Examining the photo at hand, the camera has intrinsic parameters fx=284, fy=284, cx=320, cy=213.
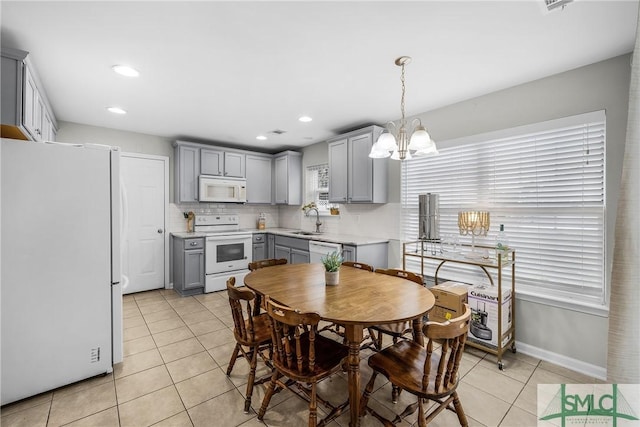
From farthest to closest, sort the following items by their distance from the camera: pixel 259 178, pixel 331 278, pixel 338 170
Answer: pixel 259 178 → pixel 338 170 → pixel 331 278

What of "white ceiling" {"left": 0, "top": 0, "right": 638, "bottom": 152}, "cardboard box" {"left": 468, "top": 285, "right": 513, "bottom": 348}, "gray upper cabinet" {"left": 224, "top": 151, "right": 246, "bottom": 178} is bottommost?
"cardboard box" {"left": 468, "top": 285, "right": 513, "bottom": 348}

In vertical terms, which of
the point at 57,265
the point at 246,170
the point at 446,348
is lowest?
the point at 446,348

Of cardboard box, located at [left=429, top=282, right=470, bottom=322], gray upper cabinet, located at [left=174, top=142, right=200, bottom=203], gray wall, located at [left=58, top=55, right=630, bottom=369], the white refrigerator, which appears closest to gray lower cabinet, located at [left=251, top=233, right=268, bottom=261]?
gray upper cabinet, located at [left=174, top=142, right=200, bottom=203]

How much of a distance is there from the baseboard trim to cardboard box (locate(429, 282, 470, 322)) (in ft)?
2.27

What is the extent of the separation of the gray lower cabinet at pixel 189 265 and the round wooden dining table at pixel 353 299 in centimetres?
229

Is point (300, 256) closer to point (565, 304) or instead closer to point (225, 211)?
point (225, 211)

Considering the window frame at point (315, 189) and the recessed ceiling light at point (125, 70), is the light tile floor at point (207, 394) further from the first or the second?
the window frame at point (315, 189)

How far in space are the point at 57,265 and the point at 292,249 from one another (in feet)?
9.69

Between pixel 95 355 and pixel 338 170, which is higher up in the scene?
pixel 338 170

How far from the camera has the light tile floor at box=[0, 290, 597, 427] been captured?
183 centimetres

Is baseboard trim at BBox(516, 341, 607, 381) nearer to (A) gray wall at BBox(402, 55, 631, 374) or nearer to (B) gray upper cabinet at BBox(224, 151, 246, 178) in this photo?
(A) gray wall at BBox(402, 55, 631, 374)

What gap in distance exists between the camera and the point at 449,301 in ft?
8.83

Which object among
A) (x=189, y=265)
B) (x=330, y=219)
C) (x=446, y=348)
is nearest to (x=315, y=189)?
(x=330, y=219)

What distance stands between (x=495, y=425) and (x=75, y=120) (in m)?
5.52
